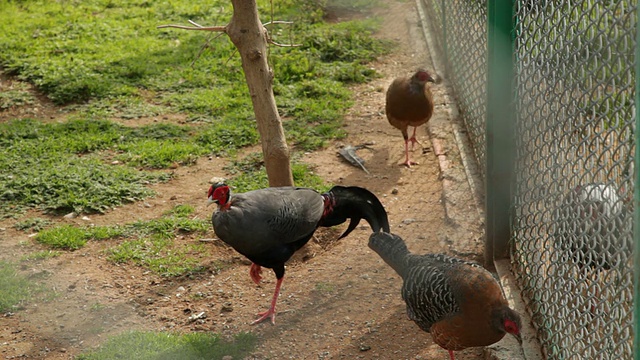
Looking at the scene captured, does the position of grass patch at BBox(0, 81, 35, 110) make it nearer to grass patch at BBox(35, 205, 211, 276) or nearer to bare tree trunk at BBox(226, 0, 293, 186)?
grass patch at BBox(35, 205, 211, 276)

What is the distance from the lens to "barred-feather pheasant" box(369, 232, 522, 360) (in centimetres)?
380

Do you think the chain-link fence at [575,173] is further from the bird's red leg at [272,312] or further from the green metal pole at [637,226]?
the bird's red leg at [272,312]

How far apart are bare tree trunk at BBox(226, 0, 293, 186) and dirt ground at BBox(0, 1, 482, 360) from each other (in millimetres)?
669

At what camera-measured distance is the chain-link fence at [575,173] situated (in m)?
2.80

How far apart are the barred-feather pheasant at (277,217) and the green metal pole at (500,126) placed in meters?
0.73

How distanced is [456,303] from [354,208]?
53.1 inches

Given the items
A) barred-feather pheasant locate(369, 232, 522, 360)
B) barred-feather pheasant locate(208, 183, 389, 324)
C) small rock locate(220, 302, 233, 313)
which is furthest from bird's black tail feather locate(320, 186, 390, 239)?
small rock locate(220, 302, 233, 313)

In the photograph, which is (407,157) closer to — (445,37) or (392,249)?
(445,37)

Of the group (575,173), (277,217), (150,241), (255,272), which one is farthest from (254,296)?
(575,173)

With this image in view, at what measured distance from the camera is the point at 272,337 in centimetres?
471

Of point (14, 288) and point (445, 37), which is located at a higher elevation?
point (445, 37)

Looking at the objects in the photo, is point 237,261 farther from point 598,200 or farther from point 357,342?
point 598,200

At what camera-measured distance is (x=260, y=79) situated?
5434 mm

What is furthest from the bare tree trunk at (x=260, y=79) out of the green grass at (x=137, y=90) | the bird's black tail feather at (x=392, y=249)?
the bird's black tail feather at (x=392, y=249)
